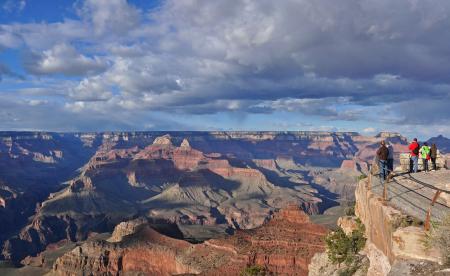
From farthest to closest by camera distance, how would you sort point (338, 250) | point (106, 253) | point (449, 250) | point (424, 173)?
point (106, 253), point (424, 173), point (338, 250), point (449, 250)

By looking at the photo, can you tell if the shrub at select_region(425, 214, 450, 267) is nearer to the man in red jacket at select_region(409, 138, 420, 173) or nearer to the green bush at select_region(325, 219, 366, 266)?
the green bush at select_region(325, 219, 366, 266)

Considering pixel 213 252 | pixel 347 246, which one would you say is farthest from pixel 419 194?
pixel 213 252

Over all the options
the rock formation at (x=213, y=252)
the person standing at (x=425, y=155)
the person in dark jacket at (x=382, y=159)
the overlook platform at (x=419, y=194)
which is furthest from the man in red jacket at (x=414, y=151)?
the rock formation at (x=213, y=252)

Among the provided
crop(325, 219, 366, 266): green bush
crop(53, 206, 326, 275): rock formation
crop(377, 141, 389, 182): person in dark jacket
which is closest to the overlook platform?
crop(377, 141, 389, 182): person in dark jacket

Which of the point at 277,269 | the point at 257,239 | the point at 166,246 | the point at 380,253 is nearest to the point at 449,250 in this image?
the point at 380,253

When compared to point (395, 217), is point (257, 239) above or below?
below

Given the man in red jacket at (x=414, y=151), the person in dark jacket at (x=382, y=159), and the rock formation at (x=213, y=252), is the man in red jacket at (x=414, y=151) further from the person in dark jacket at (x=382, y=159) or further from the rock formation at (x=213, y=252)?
the rock formation at (x=213, y=252)

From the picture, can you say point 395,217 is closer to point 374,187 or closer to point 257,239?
point 374,187
